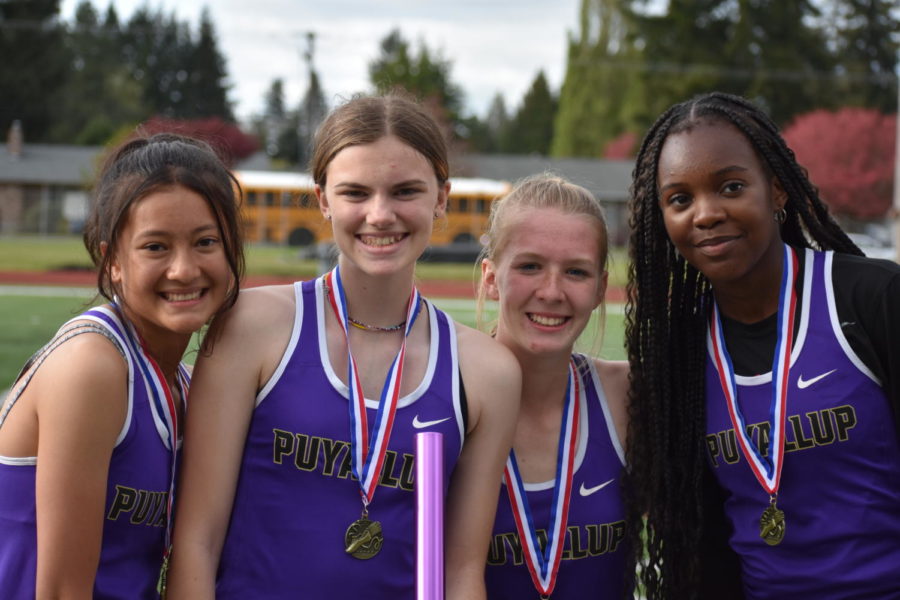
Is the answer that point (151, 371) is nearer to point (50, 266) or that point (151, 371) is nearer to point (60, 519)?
point (60, 519)

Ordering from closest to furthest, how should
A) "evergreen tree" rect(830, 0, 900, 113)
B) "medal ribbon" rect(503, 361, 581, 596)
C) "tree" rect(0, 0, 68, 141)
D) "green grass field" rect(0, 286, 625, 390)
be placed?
"medal ribbon" rect(503, 361, 581, 596) → "green grass field" rect(0, 286, 625, 390) → "evergreen tree" rect(830, 0, 900, 113) → "tree" rect(0, 0, 68, 141)

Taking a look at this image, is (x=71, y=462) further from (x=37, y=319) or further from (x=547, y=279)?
(x=37, y=319)

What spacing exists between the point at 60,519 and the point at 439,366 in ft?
3.01

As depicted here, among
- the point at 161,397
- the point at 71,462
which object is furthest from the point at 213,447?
the point at 71,462

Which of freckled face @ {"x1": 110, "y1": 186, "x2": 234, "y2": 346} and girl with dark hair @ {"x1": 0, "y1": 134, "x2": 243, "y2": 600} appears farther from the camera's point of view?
freckled face @ {"x1": 110, "y1": 186, "x2": 234, "y2": 346}

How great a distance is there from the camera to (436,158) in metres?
2.38

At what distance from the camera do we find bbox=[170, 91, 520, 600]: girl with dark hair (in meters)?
2.13

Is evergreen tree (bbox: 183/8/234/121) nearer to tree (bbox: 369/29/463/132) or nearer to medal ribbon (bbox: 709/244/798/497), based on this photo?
tree (bbox: 369/29/463/132)

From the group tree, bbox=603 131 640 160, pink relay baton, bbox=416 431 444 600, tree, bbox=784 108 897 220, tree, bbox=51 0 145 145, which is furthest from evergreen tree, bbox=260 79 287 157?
pink relay baton, bbox=416 431 444 600

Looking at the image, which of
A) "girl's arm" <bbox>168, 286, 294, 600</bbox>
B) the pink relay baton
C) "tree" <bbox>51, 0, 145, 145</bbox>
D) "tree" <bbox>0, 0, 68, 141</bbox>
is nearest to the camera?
the pink relay baton

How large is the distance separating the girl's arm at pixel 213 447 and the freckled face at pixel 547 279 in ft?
2.40

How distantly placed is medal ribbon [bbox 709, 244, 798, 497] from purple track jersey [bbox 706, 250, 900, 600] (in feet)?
0.07

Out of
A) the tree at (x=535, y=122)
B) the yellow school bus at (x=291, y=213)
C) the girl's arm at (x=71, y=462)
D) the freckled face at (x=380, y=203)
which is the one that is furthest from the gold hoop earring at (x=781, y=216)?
the tree at (x=535, y=122)

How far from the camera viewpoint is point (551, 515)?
2.47 m
